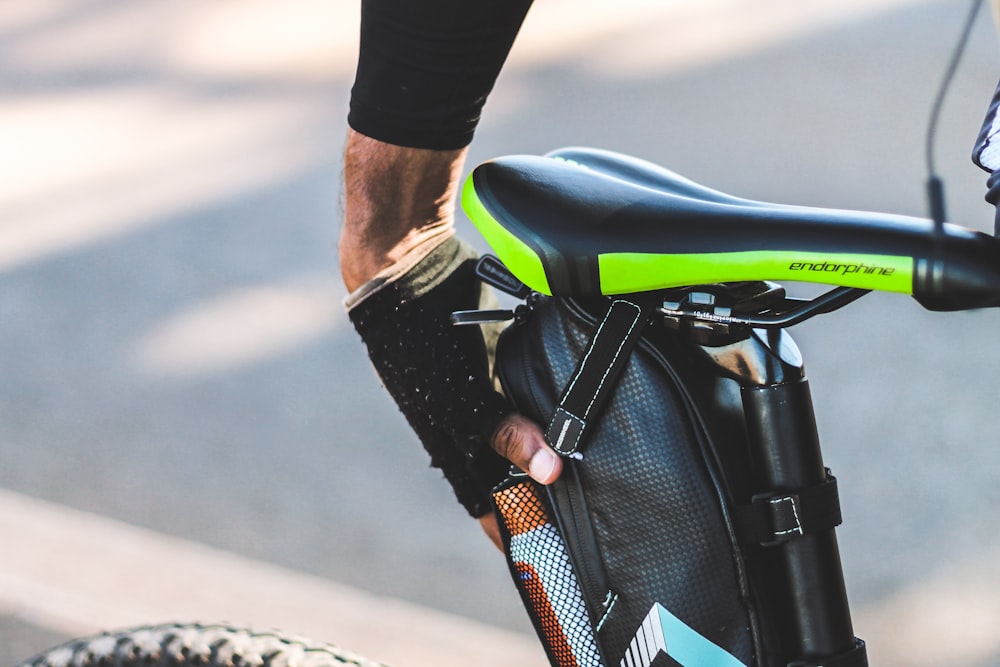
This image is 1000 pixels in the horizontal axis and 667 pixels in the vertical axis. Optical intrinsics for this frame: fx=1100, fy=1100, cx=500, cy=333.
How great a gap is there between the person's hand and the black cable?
1.71ft

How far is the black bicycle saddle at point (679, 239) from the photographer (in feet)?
3.27

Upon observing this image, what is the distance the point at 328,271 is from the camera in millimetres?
4176

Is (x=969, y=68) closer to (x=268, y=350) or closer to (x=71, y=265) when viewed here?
(x=268, y=350)

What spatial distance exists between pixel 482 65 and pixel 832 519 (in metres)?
0.63

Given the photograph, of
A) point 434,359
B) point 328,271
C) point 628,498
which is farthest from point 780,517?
point 328,271

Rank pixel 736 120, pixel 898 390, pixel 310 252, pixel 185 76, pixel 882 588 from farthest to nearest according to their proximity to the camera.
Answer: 1. pixel 185 76
2. pixel 736 120
3. pixel 310 252
4. pixel 898 390
5. pixel 882 588

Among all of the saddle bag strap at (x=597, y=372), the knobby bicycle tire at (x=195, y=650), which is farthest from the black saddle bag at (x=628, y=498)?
the knobby bicycle tire at (x=195, y=650)

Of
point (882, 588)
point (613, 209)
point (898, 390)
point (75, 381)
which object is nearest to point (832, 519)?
point (613, 209)

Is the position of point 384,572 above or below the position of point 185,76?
below

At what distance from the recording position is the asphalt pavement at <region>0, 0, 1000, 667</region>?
3084 millimetres

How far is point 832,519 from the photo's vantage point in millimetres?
1182

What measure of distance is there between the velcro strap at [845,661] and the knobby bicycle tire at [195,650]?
1.88 feet

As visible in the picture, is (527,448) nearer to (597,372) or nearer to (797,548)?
(597,372)

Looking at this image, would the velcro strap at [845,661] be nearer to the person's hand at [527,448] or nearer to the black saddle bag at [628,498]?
the black saddle bag at [628,498]
